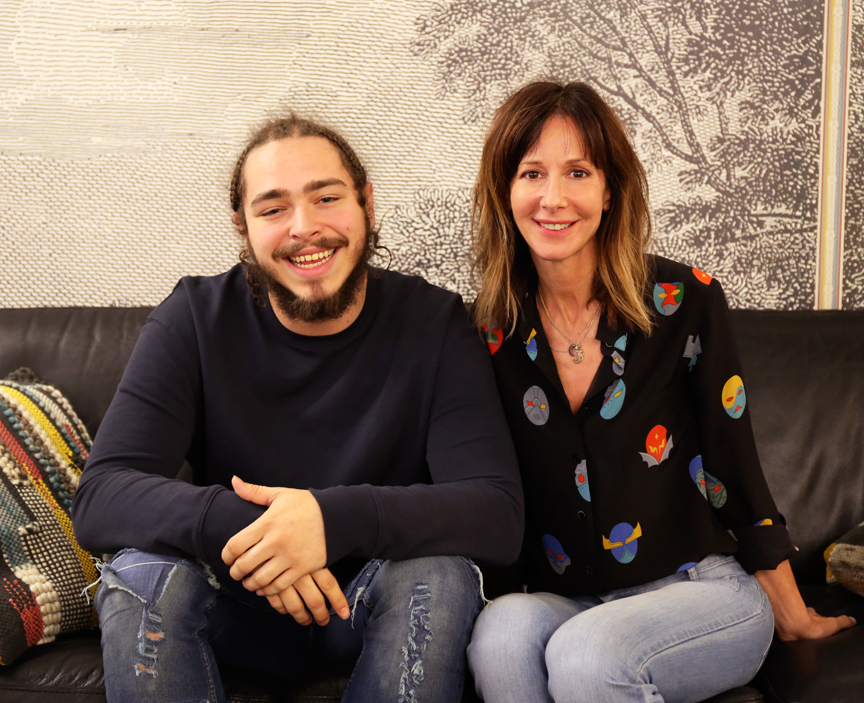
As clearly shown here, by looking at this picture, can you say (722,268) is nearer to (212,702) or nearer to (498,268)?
(498,268)

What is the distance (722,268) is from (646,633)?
4.01ft

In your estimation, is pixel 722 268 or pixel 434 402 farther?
pixel 722 268

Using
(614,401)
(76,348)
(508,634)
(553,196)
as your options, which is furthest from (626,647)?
(76,348)

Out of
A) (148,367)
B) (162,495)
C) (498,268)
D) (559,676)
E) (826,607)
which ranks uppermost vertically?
(498,268)

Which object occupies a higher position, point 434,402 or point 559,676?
point 434,402

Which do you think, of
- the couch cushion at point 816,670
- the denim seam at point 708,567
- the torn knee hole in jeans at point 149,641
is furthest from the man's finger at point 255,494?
the couch cushion at point 816,670

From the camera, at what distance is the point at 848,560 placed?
1.49 m

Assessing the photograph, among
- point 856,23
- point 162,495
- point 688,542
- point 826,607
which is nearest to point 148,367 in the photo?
point 162,495

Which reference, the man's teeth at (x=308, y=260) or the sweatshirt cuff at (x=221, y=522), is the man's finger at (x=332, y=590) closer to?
the sweatshirt cuff at (x=221, y=522)

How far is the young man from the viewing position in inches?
41.9

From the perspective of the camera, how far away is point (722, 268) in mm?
2000

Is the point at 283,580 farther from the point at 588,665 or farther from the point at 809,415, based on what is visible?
the point at 809,415

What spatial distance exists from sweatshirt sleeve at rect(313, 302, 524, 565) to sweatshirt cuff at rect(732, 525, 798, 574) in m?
0.44

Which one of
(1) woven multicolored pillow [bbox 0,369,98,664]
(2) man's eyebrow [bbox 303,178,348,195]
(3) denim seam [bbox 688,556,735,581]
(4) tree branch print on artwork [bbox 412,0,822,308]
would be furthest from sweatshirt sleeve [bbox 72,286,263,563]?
(4) tree branch print on artwork [bbox 412,0,822,308]
